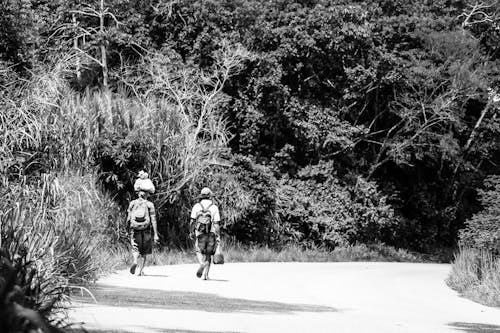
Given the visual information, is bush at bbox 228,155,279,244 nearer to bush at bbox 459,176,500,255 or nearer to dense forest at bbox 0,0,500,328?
dense forest at bbox 0,0,500,328

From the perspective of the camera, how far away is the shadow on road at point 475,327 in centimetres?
1243

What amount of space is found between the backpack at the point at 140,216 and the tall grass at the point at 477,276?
22.8 feet

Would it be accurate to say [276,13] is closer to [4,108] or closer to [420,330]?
[4,108]

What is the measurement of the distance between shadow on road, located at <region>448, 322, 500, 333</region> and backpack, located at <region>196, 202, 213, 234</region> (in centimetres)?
646

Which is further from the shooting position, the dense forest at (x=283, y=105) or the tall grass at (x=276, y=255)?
the dense forest at (x=283, y=105)

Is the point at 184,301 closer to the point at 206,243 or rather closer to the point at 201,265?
the point at 206,243

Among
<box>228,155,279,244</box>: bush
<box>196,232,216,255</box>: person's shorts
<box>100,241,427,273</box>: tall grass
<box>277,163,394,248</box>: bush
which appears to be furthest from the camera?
<box>277,163,394,248</box>: bush

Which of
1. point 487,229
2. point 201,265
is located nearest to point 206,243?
point 201,265

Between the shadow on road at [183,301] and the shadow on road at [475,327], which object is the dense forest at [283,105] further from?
the shadow on road at [475,327]

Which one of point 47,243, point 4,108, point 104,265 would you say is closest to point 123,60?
point 4,108

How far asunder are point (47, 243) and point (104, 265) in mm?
6728

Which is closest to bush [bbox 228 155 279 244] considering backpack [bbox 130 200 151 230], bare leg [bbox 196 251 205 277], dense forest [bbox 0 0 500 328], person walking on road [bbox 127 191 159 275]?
dense forest [bbox 0 0 500 328]

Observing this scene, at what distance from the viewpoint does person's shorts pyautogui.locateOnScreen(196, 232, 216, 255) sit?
18172mm

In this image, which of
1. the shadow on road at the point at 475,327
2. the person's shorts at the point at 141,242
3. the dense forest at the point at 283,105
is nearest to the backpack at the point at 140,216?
the person's shorts at the point at 141,242
